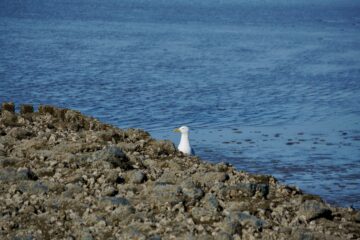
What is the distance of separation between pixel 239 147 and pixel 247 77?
51.0 ft

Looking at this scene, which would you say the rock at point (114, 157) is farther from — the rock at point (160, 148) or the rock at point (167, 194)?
the rock at point (167, 194)

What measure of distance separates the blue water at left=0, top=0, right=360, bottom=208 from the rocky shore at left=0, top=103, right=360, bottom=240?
4.86m

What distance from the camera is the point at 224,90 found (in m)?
31.8

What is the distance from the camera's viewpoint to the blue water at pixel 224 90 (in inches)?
795

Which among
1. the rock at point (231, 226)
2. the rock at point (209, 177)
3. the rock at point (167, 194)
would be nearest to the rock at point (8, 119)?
the rock at point (209, 177)

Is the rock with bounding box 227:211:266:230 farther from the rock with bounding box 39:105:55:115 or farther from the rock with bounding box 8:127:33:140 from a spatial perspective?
the rock with bounding box 39:105:55:115

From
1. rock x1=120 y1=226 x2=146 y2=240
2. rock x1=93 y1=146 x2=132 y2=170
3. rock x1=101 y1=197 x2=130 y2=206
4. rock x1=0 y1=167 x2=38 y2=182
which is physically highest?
rock x1=93 y1=146 x2=132 y2=170

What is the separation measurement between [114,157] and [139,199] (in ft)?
5.70

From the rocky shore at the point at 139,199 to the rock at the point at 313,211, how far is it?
1 cm

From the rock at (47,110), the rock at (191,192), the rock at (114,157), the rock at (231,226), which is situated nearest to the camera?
the rock at (231,226)

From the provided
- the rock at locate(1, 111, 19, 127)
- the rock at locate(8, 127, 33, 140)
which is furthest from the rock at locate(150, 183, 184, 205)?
the rock at locate(1, 111, 19, 127)

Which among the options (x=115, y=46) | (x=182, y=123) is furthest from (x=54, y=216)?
(x=115, y=46)

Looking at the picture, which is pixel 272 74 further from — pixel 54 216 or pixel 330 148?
pixel 54 216

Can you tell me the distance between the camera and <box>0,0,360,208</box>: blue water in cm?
2019
